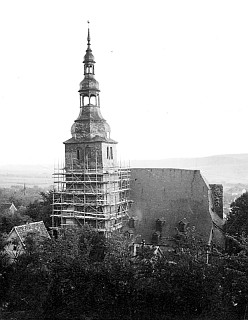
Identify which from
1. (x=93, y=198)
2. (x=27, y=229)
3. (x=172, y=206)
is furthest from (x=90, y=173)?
(x=172, y=206)

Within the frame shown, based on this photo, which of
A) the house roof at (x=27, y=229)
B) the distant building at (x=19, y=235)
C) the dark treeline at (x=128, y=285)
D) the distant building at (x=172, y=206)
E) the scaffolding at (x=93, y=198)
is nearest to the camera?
the dark treeline at (x=128, y=285)

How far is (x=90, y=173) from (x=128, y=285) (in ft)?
41.1

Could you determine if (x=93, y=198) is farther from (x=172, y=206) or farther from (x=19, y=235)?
(x=172, y=206)

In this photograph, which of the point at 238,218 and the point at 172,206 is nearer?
the point at 238,218

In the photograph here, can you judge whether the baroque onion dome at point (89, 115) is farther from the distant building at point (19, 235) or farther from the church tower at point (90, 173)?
the distant building at point (19, 235)

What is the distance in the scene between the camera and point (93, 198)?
109 feet

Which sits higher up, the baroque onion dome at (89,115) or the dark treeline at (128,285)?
the baroque onion dome at (89,115)

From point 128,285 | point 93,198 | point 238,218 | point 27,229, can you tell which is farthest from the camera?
point 93,198

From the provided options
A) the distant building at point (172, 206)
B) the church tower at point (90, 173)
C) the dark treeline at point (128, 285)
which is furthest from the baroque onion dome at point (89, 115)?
the dark treeline at point (128, 285)

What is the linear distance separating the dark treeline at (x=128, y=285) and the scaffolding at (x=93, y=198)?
8213mm

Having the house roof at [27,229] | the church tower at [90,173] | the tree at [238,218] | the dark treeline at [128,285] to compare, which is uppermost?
the church tower at [90,173]

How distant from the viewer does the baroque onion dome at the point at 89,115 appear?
1347 inches

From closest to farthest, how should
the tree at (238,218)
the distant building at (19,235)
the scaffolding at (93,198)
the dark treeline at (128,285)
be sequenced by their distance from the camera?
the dark treeline at (128,285), the distant building at (19,235), the tree at (238,218), the scaffolding at (93,198)

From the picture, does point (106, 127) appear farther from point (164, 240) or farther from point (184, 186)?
point (164, 240)
